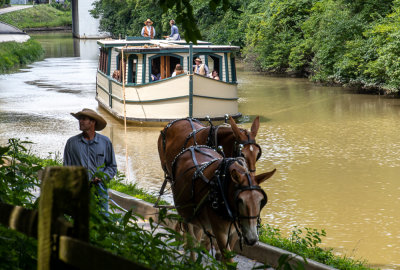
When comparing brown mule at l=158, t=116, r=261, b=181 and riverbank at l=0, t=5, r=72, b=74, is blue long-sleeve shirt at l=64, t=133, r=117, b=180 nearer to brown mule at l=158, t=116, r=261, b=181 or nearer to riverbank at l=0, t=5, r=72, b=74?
brown mule at l=158, t=116, r=261, b=181

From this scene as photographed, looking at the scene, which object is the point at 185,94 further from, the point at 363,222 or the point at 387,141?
the point at 363,222

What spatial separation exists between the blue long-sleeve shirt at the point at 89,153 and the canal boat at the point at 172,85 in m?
13.5

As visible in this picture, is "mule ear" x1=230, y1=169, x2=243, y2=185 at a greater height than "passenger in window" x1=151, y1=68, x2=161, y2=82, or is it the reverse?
"mule ear" x1=230, y1=169, x2=243, y2=185

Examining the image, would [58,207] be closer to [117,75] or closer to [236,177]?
[236,177]

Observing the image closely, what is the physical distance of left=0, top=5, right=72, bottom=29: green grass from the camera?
10781 cm

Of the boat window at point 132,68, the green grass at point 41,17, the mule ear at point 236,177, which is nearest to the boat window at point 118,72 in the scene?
the boat window at point 132,68

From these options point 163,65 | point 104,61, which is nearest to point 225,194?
point 163,65

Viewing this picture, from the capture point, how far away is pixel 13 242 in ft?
12.2

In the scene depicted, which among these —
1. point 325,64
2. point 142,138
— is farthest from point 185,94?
point 325,64

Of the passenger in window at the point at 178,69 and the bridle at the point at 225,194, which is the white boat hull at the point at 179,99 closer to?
the passenger in window at the point at 178,69

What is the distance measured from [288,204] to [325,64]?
21627 millimetres

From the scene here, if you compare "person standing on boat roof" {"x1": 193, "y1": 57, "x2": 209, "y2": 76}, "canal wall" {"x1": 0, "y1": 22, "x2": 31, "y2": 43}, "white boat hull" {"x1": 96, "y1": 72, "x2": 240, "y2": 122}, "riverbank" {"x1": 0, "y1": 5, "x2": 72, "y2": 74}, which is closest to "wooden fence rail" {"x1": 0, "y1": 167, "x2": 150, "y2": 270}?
"white boat hull" {"x1": 96, "y1": 72, "x2": 240, "y2": 122}

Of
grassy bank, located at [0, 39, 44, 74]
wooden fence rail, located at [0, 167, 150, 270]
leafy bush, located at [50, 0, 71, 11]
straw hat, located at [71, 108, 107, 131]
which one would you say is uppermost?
leafy bush, located at [50, 0, 71, 11]

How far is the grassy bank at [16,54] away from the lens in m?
44.5
